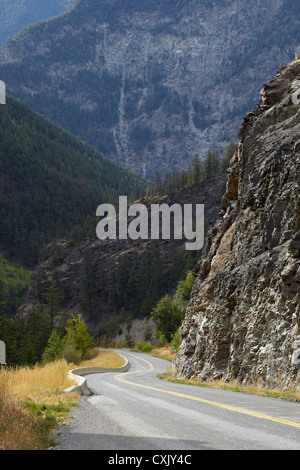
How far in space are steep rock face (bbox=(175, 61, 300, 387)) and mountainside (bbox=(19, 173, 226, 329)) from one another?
87375 millimetres

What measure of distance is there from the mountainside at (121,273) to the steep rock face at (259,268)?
287 feet

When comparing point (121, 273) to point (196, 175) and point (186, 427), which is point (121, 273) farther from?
point (186, 427)

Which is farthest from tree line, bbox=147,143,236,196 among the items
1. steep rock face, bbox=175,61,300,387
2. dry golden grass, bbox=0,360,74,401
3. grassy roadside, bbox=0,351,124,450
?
grassy roadside, bbox=0,351,124,450

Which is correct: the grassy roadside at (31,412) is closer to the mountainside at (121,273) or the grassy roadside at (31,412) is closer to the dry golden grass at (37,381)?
the dry golden grass at (37,381)

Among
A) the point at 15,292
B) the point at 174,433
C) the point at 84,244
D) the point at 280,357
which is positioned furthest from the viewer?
the point at 15,292

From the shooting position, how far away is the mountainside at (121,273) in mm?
125750

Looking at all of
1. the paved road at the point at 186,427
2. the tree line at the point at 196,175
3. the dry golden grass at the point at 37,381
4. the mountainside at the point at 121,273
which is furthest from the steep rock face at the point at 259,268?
the tree line at the point at 196,175

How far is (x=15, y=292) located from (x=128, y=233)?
62.8 meters

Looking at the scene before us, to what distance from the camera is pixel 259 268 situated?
21.9m

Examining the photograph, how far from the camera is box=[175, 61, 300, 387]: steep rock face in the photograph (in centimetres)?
1845

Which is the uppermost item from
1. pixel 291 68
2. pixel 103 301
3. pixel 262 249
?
pixel 291 68
